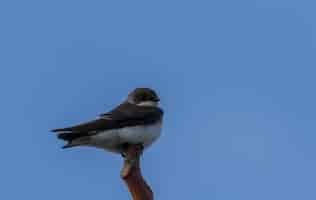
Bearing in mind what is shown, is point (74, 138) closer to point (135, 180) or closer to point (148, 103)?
point (135, 180)

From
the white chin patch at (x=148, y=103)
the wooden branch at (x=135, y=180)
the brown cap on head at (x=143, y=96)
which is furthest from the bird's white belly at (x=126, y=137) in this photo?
the wooden branch at (x=135, y=180)

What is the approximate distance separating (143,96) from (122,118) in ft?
5.08

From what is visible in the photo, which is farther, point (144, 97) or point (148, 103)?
point (144, 97)

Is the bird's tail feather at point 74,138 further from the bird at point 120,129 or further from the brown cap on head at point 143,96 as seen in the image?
the brown cap on head at point 143,96

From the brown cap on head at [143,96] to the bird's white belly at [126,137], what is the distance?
1271mm

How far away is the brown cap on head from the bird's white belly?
127 centimetres

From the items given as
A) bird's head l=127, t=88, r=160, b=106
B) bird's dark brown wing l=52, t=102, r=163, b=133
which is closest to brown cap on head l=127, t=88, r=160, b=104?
bird's head l=127, t=88, r=160, b=106

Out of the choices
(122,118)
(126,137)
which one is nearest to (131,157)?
(126,137)

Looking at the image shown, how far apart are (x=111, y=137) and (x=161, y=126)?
1.28m

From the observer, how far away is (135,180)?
388 inches

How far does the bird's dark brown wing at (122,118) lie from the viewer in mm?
12495

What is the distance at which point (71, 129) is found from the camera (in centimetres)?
1213

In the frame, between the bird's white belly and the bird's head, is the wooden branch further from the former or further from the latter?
the bird's head

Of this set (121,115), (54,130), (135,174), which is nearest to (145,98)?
(121,115)
